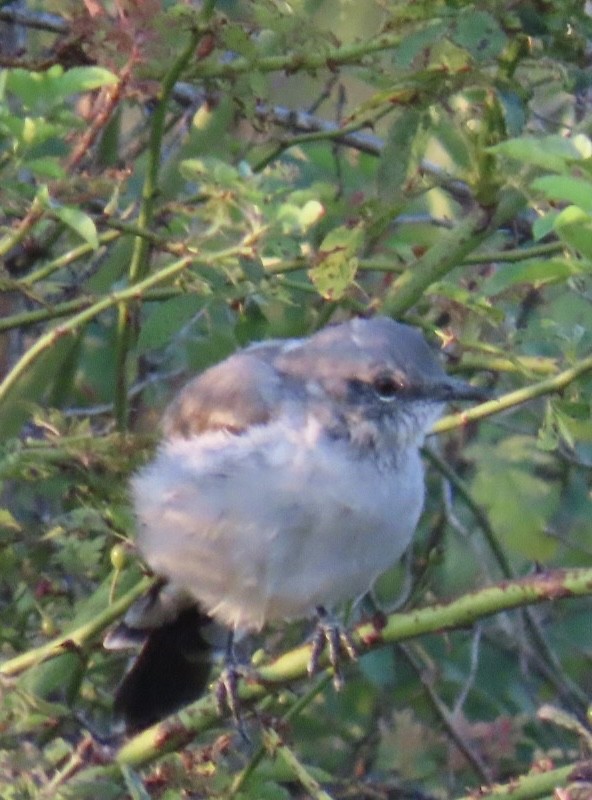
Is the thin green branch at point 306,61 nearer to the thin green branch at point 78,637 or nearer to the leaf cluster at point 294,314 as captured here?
the leaf cluster at point 294,314

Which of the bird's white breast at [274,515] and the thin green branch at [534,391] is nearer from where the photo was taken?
the thin green branch at [534,391]

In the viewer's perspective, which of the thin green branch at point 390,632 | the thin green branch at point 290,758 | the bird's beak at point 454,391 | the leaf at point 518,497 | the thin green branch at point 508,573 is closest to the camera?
the thin green branch at point 390,632

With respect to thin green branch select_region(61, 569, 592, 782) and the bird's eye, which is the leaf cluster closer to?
thin green branch select_region(61, 569, 592, 782)

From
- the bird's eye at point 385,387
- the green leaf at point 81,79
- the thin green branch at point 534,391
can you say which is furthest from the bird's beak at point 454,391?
the green leaf at point 81,79

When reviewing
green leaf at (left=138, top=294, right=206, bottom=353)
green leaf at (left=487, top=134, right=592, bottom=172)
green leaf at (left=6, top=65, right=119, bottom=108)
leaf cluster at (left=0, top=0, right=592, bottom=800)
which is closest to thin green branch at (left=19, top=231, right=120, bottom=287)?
leaf cluster at (left=0, top=0, right=592, bottom=800)

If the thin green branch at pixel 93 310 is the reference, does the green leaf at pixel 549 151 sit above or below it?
above

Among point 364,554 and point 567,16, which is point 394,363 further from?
point 567,16
